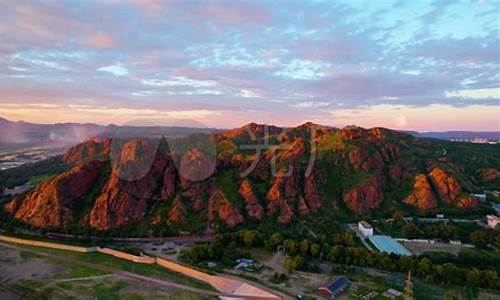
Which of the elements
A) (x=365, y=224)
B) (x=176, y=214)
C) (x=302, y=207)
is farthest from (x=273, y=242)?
(x=176, y=214)

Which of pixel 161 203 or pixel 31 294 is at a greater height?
pixel 161 203

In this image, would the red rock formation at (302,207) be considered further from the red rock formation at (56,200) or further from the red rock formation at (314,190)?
the red rock formation at (56,200)

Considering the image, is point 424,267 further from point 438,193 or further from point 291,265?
point 438,193

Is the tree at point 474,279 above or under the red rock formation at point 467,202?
under

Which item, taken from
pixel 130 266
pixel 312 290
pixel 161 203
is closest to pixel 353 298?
pixel 312 290

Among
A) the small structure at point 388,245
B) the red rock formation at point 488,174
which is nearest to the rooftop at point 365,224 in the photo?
the small structure at point 388,245

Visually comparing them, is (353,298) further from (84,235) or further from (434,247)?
(84,235)
